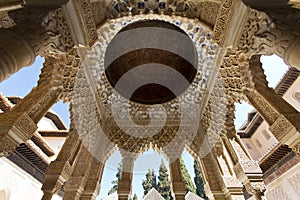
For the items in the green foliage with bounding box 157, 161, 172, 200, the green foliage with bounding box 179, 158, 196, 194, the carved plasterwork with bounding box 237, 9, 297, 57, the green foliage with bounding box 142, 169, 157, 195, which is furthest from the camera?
the green foliage with bounding box 142, 169, 157, 195

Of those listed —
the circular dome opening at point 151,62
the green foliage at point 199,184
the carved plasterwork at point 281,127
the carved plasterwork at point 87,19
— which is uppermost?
the green foliage at point 199,184

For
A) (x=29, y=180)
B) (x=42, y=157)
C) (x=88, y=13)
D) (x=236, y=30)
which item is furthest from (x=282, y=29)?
(x=29, y=180)

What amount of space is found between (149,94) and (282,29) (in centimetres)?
581

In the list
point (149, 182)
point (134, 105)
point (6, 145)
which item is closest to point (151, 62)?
point (134, 105)

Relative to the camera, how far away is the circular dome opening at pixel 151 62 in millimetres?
7016

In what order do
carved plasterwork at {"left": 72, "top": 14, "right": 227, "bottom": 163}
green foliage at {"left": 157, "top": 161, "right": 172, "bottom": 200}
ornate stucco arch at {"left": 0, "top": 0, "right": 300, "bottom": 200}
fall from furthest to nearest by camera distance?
green foliage at {"left": 157, "top": 161, "right": 172, "bottom": 200}, carved plasterwork at {"left": 72, "top": 14, "right": 227, "bottom": 163}, ornate stucco arch at {"left": 0, "top": 0, "right": 300, "bottom": 200}

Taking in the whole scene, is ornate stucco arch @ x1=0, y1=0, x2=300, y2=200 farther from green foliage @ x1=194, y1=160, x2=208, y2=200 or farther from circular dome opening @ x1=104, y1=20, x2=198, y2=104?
green foliage @ x1=194, y1=160, x2=208, y2=200

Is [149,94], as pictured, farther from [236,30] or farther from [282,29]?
Result: [282,29]

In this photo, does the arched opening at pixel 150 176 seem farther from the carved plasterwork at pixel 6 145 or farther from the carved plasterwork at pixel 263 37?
the carved plasterwork at pixel 263 37

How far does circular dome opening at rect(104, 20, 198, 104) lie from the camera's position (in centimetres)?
702

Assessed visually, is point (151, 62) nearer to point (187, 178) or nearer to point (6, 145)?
point (6, 145)

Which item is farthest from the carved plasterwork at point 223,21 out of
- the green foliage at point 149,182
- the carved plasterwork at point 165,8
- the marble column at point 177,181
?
the green foliage at point 149,182

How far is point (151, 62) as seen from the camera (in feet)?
25.9

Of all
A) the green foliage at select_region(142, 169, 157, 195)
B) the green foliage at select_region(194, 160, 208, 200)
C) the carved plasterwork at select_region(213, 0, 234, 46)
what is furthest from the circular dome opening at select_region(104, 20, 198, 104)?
the green foliage at select_region(142, 169, 157, 195)
